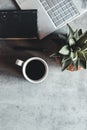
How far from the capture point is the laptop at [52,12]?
0.92 m

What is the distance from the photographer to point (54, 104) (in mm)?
940

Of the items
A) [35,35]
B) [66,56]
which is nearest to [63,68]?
[66,56]

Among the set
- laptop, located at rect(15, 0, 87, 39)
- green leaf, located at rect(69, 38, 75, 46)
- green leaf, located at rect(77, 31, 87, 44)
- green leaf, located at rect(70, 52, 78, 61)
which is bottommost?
green leaf, located at rect(70, 52, 78, 61)

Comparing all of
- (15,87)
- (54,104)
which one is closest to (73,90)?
(54,104)

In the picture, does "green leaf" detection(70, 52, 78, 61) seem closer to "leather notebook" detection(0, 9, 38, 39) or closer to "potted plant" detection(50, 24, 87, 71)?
"potted plant" detection(50, 24, 87, 71)

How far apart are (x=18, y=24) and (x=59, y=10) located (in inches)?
5.1

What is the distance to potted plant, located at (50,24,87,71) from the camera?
846 mm

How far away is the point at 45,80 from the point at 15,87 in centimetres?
9

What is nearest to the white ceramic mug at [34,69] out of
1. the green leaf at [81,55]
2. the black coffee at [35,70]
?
the black coffee at [35,70]

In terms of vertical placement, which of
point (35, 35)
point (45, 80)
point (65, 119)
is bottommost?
point (65, 119)

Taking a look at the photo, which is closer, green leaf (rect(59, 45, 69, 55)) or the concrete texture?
green leaf (rect(59, 45, 69, 55))

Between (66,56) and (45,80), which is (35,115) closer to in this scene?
(45,80)

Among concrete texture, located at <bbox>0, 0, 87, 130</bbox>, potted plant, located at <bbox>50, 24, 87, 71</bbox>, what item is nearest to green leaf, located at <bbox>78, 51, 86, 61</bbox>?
potted plant, located at <bbox>50, 24, 87, 71</bbox>

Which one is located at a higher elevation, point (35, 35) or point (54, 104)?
point (35, 35)
